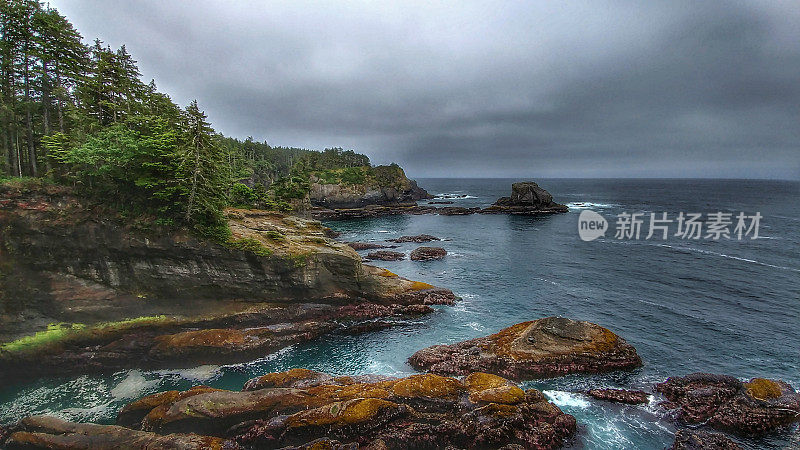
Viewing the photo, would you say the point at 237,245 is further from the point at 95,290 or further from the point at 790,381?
the point at 790,381

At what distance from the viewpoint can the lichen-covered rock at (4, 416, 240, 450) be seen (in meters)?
18.1

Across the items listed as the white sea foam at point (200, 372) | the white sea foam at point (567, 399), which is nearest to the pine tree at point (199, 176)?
the white sea foam at point (200, 372)

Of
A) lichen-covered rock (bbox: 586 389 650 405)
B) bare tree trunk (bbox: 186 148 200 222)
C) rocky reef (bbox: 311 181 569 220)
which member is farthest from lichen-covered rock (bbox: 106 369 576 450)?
rocky reef (bbox: 311 181 569 220)

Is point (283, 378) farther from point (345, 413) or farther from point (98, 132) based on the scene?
point (98, 132)

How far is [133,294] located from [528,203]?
426ft

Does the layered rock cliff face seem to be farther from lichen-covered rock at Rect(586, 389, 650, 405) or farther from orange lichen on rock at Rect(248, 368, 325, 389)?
lichen-covered rock at Rect(586, 389, 650, 405)

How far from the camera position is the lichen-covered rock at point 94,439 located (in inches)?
714

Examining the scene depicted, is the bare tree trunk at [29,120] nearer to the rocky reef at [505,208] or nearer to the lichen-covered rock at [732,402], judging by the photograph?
the lichen-covered rock at [732,402]

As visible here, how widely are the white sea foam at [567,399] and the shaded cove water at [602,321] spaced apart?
12cm

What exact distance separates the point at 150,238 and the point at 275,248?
11146mm

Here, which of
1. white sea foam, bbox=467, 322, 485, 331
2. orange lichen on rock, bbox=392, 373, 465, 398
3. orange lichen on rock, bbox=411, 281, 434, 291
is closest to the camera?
orange lichen on rock, bbox=392, 373, 465, 398

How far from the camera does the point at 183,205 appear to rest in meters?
33.3

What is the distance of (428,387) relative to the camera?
22.5 meters

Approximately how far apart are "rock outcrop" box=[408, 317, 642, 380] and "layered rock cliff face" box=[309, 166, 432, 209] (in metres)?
112
